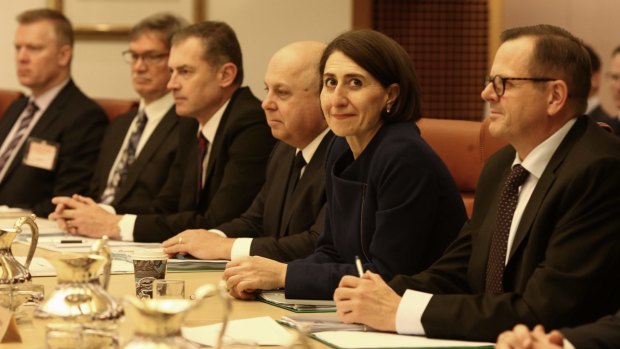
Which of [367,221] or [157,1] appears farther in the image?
[157,1]

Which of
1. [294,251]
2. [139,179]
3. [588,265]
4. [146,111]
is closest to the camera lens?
[588,265]

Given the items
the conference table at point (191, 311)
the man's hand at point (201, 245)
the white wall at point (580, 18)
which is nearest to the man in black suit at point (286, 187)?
the man's hand at point (201, 245)

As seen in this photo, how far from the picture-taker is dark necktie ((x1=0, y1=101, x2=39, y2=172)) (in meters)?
5.76

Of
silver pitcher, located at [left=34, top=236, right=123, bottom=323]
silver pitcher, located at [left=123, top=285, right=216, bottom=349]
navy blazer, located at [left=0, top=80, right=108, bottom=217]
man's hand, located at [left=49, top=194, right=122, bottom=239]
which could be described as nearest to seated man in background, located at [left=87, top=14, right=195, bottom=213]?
navy blazer, located at [left=0, top=80, right=108, bottom=217]

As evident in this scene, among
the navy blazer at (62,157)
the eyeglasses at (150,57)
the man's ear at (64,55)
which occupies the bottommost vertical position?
the navy blazer at (62,157)

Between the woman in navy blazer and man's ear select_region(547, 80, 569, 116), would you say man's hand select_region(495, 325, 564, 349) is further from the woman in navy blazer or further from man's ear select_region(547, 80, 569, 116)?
the woman in navy blazer

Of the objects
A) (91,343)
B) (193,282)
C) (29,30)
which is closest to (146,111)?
(29,30)

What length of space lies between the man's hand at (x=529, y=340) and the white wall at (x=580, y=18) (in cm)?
629

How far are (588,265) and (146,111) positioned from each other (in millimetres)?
3282

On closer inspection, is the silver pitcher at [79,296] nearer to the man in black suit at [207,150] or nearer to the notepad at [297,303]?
the notepad at [297,303]

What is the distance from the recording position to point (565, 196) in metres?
2.42

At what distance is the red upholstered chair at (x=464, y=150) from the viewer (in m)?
3.79

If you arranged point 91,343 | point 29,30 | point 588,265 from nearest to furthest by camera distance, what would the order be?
point 91,343, point 588,265, point 29,30

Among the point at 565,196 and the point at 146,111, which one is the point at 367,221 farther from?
the point at 146,111
